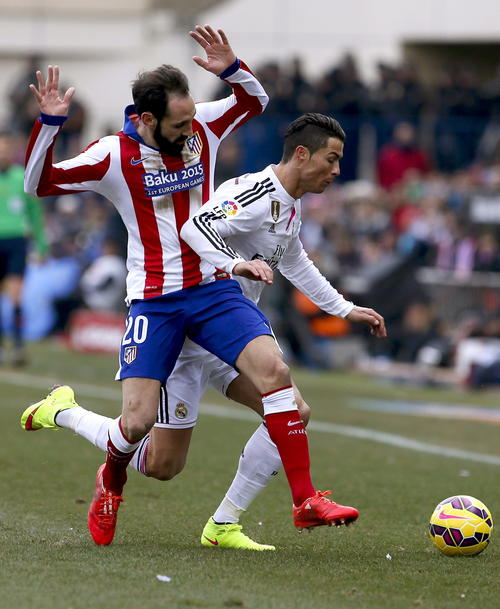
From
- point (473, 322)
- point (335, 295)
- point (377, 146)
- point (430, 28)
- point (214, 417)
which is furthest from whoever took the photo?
point (430, 28)

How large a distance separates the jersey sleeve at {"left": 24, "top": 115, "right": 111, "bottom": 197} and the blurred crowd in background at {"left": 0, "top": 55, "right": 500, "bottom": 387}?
968 centimetres

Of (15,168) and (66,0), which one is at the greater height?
(66,0)

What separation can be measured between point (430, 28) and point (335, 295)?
22403mm

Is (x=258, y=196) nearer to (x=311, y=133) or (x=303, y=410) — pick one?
(x=311, y=133)

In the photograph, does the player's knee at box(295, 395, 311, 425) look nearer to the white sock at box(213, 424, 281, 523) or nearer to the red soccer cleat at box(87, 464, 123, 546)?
the white sock at box(213, 424, 281, 523)

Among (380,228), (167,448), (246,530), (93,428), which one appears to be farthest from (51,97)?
(380,228)

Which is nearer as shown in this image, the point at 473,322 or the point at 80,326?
the point at 473,322

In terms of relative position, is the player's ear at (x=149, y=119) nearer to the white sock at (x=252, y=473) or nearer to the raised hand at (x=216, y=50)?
the raised hand at (x=216, y=50)

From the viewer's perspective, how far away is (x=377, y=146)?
900 inches

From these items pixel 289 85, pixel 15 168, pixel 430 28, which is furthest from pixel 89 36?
pixel 15 168

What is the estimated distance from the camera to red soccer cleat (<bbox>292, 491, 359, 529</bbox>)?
581cm

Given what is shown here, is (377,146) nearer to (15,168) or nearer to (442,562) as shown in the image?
(15,168)

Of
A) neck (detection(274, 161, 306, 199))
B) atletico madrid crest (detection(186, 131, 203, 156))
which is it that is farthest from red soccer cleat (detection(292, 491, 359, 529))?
atletico madrid crest (detection(186, 131, 203, 156))

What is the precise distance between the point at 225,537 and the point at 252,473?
34 cm
